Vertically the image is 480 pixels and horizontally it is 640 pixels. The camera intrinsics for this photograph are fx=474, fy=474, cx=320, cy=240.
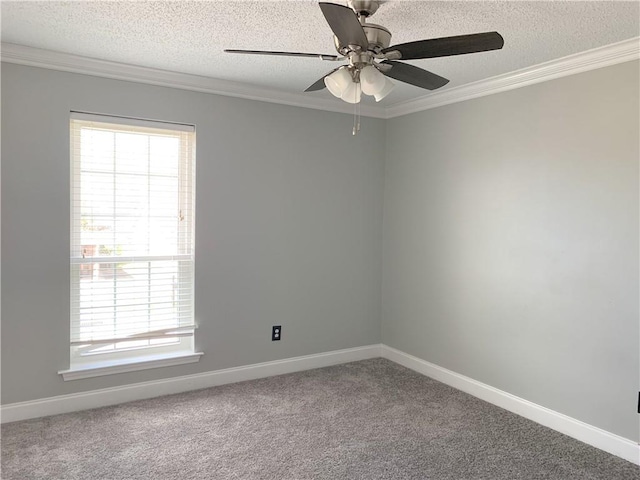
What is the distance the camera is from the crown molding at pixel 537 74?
8.55ft

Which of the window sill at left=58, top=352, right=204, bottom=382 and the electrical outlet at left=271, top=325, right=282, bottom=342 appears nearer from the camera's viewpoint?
the window sill at left=58, top=352, right=204, bottom=382

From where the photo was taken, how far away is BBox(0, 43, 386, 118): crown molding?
2857 millimetres

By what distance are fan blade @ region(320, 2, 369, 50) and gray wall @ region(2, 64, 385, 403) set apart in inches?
78.7

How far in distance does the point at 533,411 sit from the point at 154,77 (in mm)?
3394

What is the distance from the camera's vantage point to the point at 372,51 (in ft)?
6.11

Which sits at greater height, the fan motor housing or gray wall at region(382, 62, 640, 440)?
the fan motor housing

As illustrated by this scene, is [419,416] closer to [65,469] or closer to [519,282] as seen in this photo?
[519,282]

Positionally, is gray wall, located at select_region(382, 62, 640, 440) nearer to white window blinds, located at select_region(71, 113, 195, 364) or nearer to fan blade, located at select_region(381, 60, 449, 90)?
fan blade, located at select_region(381, 60, 449, 90)

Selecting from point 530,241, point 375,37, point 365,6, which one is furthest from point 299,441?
point 365,6

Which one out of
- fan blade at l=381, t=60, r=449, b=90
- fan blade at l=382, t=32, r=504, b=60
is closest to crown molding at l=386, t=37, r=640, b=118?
fan blade at l=381, t=60, r=449, b=90

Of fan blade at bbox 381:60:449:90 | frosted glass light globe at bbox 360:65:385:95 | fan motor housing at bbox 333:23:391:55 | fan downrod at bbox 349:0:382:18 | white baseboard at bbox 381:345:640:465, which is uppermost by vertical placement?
fan downrod at bbox 349:0:382:18

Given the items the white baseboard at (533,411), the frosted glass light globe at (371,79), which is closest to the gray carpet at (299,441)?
the white baseboard at (533,411)

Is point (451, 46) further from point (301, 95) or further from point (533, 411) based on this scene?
point (533, 411)

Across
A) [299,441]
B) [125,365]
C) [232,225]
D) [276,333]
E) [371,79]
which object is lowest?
[299,441]
